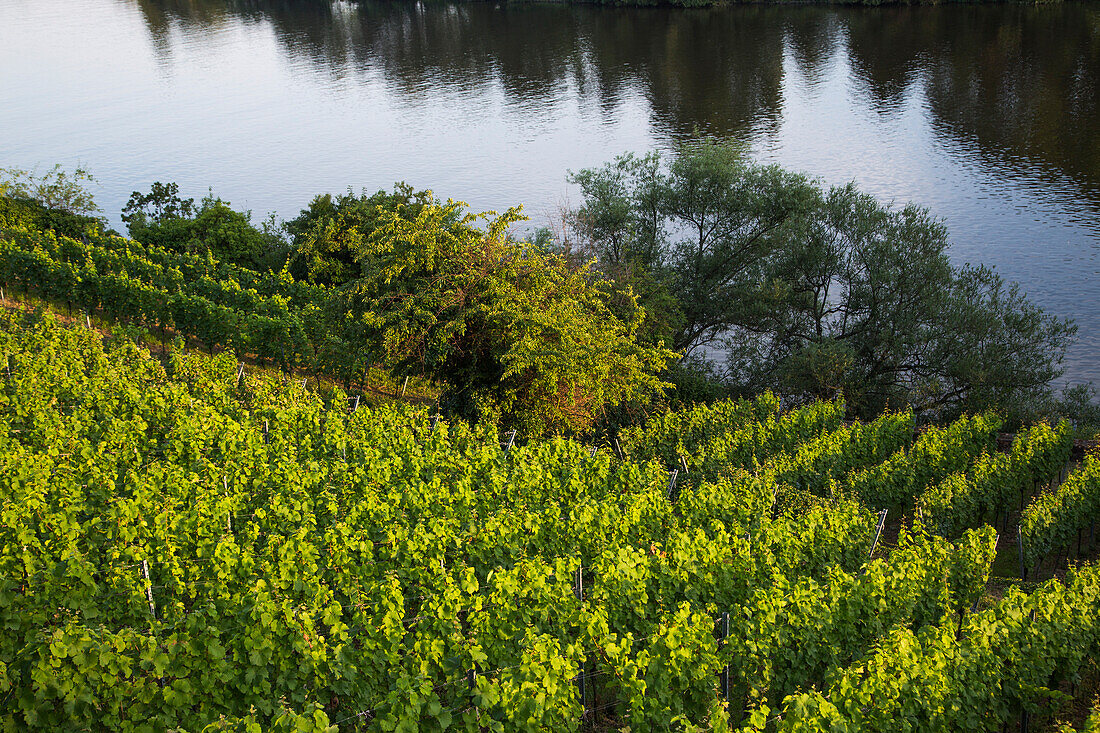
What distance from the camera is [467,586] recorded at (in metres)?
11.6

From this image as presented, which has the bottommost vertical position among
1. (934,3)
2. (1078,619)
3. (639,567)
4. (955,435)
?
(955,435)

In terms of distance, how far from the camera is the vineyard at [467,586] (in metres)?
10.0

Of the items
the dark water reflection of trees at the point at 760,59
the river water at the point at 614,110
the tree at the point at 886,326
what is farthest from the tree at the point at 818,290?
the dark water reflection of trees at the point at 760,59

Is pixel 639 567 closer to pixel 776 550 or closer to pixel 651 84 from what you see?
pixel 776 550

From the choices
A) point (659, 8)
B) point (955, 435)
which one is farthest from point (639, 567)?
point (659, 8)

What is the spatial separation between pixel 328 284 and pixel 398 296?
16.6 metres

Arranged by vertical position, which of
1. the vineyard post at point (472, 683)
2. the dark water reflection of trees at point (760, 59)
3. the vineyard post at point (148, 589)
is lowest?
the vineyard post at point (472, 683)

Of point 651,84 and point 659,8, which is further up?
point 659,8

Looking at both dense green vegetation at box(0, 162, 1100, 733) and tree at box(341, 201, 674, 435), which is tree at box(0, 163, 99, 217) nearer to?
dense green vegetation at box(0, 162, 1100, 733)

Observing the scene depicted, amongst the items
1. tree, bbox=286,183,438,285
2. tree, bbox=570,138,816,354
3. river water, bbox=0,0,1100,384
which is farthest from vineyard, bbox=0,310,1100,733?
river water, bbox=0,0,1100,384

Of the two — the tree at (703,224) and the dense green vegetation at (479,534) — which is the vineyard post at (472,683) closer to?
the dense green vegetation at (479,534)

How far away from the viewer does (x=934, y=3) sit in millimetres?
81000

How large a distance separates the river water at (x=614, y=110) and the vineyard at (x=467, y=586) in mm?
24732

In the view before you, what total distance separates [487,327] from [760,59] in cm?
5483
